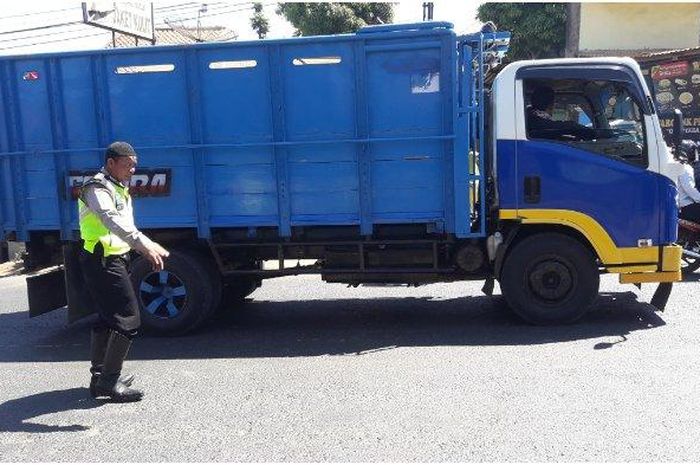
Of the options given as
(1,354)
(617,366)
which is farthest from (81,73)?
(617,366)

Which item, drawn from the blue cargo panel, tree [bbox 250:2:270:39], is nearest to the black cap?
the blue cargo panel

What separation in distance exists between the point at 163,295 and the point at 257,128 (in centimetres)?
185

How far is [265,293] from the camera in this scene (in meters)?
8.02

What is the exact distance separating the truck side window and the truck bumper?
827mm

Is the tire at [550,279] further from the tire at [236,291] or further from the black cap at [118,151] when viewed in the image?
the black cap at [118,151]

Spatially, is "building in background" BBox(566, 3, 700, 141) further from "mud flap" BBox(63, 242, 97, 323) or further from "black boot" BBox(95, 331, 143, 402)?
"black boot" BBox(95, 331, 143, 402)

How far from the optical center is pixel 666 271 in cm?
564

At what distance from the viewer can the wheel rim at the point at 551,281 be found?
225 inches

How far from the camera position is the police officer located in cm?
419

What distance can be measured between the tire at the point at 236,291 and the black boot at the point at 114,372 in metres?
2.20

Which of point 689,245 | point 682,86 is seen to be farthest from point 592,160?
point 682,86

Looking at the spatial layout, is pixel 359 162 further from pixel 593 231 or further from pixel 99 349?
pixel 99 349

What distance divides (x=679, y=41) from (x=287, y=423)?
59.0 ft

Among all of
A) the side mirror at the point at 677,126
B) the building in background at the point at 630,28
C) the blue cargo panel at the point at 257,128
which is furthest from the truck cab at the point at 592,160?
the building in background at the point at 630,28
